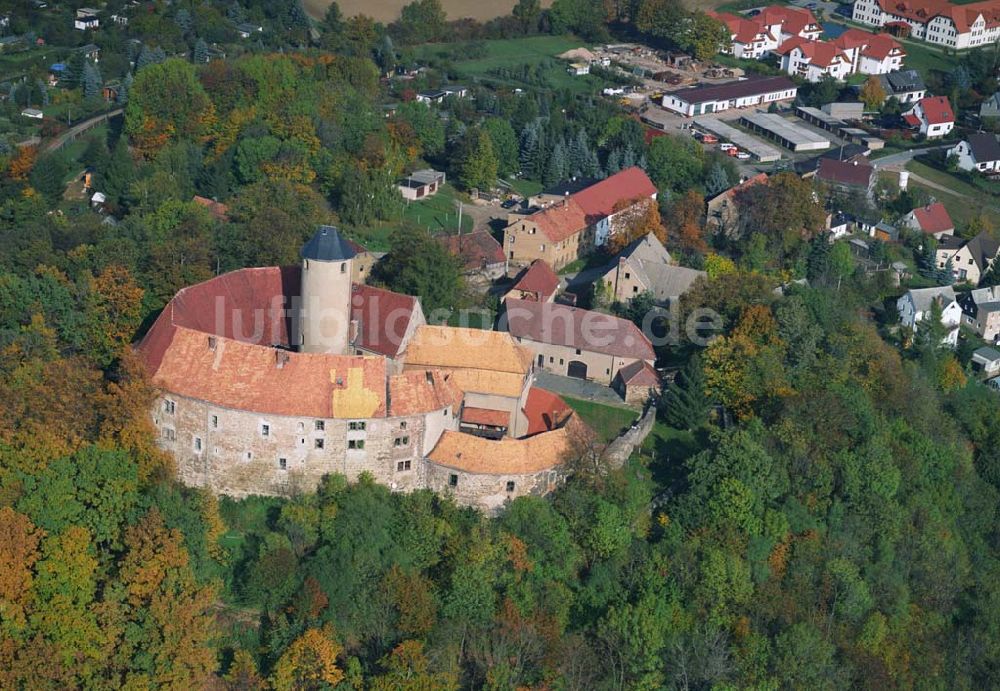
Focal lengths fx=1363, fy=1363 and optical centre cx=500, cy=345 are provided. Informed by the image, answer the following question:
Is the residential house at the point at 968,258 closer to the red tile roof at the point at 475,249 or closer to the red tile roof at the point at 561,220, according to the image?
the red tile roof at the point at 561,220

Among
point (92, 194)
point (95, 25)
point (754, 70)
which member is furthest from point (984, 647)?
point (95, 25)

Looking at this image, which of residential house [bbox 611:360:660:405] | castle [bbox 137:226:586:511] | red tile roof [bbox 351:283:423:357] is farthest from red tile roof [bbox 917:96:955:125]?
red tile roof [bbox 351:283:423:357]

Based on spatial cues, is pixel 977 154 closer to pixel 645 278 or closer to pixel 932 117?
pixel 932 117

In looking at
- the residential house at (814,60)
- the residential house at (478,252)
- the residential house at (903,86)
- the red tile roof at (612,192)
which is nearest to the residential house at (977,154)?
the residential house at (903,86)

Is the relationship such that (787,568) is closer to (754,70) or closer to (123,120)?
(123,120)

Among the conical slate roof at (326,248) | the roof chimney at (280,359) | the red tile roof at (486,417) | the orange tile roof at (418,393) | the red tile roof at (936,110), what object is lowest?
the red tile roof at (936,110)

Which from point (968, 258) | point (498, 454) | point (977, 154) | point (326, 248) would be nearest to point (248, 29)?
point (977, 154)
